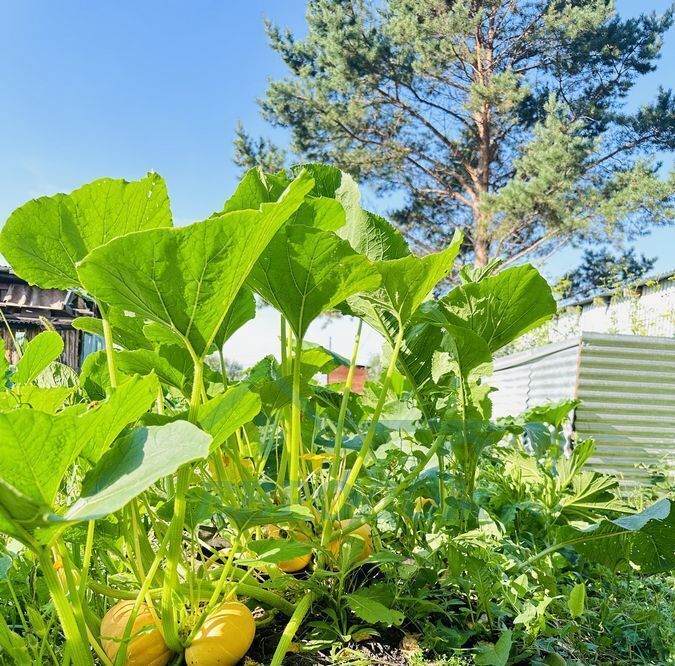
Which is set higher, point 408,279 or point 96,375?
point 408,279

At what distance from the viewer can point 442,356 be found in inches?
30.9

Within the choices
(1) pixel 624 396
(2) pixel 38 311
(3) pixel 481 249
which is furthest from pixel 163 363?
(3) pixel 481 249

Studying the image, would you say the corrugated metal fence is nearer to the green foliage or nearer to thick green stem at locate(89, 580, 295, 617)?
thick green stem at locate(89, 580, 295, 617)

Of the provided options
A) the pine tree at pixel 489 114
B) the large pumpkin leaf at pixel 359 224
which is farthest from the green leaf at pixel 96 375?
the pine tree at pixel 489 114

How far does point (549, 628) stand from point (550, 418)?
1.08m

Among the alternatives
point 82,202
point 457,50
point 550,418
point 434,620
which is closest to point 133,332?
point 82,202

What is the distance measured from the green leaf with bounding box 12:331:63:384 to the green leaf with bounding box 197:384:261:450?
310 millimetres

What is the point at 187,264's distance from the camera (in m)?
0.43

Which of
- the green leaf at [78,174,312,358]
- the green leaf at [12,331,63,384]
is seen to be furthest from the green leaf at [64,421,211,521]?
the green leaf at [12,331,63,384]

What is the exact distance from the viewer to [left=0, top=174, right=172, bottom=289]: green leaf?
1.69 feet

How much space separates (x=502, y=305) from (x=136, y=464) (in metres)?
0.51

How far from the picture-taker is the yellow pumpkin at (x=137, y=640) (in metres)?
0.51

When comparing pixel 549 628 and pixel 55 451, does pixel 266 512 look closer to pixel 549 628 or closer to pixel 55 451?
pixel 55 451

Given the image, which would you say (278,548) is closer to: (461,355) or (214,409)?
(214,409)
